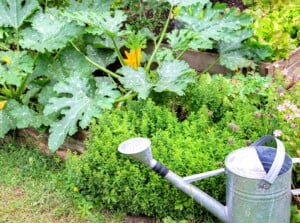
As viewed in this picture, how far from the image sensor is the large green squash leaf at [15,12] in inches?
159

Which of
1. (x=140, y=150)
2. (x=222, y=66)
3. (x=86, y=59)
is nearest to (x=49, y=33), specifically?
(x=86, y=59)

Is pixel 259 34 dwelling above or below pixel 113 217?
above

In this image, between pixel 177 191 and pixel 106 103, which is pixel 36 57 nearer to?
pixel 106 103

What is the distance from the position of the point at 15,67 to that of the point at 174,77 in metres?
1.09

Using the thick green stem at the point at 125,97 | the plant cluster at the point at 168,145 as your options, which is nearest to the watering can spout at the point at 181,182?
the plant cluster at the point at 168,145

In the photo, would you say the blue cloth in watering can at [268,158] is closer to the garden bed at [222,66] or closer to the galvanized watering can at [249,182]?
the galvanized watering can at [249,182]

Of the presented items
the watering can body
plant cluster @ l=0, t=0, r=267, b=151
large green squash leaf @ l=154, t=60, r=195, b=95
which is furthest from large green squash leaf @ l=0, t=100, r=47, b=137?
the watering can body

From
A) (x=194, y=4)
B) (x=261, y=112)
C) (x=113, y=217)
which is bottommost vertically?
(x=113, y=217)

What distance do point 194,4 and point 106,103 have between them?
3.25 feet

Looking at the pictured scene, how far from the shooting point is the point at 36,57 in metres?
3.97

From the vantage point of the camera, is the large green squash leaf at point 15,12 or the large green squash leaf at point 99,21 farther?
the large green squash leaf at point 15,12

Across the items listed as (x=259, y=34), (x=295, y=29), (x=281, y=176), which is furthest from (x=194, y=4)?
(x=281, y=176)

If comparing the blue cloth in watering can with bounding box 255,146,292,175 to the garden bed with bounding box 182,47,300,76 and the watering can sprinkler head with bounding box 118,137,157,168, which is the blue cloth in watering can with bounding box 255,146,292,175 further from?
the garden bed with bounding box 182,47,300,76

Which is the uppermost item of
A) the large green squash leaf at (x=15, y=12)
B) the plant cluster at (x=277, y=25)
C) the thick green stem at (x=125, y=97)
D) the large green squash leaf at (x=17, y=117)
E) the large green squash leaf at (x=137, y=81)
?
the large green squash leaf at (x=15, y=12)
